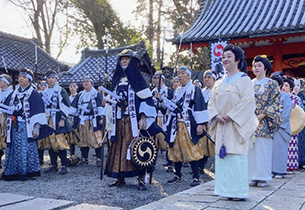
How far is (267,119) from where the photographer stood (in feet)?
17.7

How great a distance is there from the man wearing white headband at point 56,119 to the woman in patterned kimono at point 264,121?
147 inches

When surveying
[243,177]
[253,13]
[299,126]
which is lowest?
[243,177]

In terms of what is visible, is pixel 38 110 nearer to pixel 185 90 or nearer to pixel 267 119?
pixel 185 90

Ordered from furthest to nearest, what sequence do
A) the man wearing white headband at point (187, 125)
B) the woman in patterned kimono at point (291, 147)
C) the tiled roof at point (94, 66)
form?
the tiled roof at point (94, 66) → the woman in patterned kimono at point (291, 147) → the man wearing white headband at point (187, 125)

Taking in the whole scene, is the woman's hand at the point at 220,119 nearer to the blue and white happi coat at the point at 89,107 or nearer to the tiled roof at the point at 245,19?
the blue and white happi coat at the point at 89,107

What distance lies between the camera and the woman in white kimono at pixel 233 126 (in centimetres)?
428

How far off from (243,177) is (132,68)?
89.6 inches

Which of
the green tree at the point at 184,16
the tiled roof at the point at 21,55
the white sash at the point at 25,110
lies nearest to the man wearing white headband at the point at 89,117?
the white sash at the point at 25,110

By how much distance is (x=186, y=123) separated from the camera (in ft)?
19.4

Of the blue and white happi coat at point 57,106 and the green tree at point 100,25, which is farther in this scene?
the green tree at point 100,25

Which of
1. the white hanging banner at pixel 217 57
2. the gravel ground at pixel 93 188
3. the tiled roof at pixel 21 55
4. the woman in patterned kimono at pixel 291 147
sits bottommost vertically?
the gravel ground at pixel 93 188

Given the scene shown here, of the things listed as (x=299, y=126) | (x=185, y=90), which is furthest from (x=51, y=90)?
(x=299, y=126)

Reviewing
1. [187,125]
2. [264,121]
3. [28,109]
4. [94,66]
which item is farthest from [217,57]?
[94,66]

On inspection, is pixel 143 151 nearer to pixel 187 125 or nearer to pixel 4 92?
pixel 187 125
